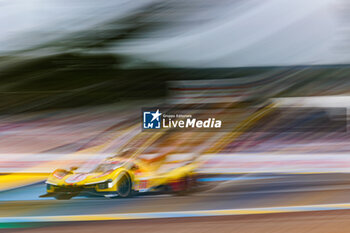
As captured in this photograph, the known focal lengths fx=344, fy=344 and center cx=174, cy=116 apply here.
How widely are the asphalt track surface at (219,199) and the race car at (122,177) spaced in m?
0.06

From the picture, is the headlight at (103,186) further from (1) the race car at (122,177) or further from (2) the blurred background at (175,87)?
(2) the blurred background at (175,87)

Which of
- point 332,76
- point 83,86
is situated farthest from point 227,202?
point 83,86

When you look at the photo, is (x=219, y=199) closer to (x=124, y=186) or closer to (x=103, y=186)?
(x=124, y=186)

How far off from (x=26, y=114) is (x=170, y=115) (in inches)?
37.3

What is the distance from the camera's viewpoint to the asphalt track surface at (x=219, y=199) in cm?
240

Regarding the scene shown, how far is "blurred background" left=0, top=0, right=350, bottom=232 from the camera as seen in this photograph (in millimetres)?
2229

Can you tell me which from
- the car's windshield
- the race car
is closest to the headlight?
the race car

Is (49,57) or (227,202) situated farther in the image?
(227,202)

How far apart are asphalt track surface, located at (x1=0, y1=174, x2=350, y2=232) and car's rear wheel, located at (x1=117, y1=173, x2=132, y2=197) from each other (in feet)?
0.16

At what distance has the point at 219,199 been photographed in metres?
2.46

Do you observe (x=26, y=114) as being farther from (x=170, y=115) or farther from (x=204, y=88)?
(x=204, y=88)

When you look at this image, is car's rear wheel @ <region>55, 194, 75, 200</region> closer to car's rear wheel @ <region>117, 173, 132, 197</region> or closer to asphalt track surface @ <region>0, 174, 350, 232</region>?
asphalt track surface @ <region>0, 174, 350, 232</region>

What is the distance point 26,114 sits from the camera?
2.25 meters

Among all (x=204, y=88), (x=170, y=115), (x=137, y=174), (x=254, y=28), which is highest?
(x=254, y=28)
